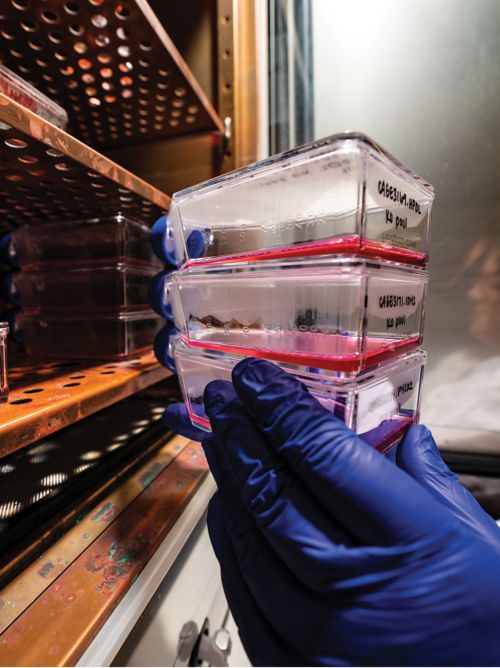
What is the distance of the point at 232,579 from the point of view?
429 mm

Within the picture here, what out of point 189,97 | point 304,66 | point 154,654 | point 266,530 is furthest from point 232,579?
point 304,66

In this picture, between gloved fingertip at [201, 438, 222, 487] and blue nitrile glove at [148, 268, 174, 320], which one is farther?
blue nitrile glove at [148, 268, 174, 320]

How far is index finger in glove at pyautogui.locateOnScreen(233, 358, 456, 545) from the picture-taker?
1.11ft

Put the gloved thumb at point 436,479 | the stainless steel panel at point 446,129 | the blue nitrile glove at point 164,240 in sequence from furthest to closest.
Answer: the stainless steel panel at point 446,129 < the blue nitrile glove at point 164,240 < the gloved thumb at point 436,479

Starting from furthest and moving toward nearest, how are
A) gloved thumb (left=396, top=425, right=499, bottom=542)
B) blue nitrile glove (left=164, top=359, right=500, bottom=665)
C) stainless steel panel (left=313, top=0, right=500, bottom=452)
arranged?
stainless steel panel (left=313, top=0, right=500, bottom=452), gloved thumb (left=396, top=425, right=499, bottom=542), blue nitrile glove (left=164, top=359, right=500, bottom=665)

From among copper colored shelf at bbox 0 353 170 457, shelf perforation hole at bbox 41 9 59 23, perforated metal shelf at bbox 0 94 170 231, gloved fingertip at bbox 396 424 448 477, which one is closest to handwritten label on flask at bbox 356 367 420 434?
gloved fingertip at bbox 396 424 448 477

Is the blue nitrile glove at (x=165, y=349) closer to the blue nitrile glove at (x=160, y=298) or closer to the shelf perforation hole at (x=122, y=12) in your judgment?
the blue nitrile glove at (x=160, y=298)

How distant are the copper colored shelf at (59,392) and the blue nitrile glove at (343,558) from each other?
25cm

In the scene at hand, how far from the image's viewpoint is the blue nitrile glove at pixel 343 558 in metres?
0.33

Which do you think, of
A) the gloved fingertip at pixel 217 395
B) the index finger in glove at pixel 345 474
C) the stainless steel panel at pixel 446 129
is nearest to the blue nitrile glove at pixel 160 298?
the gloved fingertip at pixel 217 395

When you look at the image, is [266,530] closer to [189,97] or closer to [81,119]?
[189,97]

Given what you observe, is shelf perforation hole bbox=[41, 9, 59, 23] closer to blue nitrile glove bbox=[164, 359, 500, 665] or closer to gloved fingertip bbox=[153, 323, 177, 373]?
gloved fingertip bbox=[153, 323, 177, 373]

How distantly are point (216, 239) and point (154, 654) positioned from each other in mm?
673

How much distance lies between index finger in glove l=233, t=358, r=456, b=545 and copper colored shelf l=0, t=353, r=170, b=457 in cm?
27
